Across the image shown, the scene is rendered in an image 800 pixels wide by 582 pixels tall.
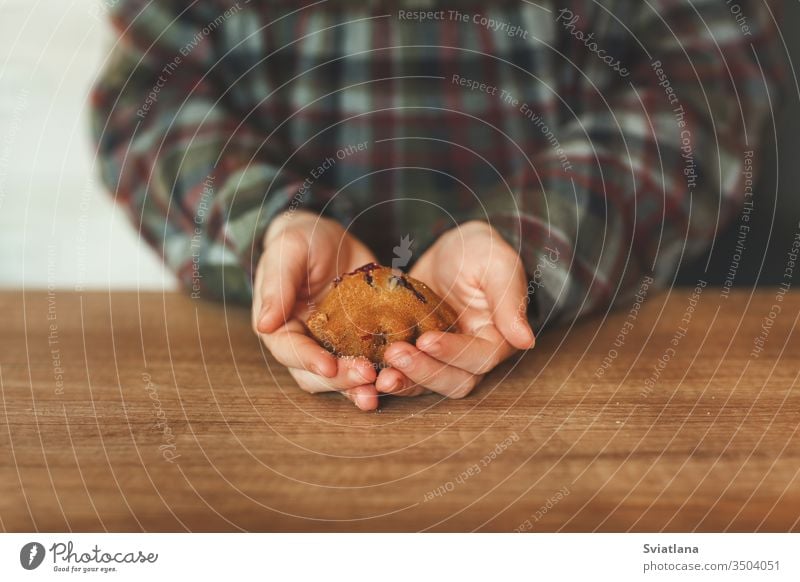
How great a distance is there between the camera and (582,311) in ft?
1.59

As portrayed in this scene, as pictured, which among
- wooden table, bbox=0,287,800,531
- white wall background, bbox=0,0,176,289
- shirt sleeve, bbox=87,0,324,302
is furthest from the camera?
shirt sleeve, bbox=87,0,324,302

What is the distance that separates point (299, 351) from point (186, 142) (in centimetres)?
25

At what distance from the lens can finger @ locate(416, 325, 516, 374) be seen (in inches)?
13.7

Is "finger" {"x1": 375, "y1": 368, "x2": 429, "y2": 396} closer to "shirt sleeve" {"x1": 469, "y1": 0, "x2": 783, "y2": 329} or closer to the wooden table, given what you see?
the wooden table

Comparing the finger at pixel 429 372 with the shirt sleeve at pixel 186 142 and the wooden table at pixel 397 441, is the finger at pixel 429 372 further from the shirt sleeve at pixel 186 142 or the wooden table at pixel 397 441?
the shirt sleeve at pixel 186 142

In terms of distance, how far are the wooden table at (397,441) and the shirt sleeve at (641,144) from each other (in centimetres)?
8

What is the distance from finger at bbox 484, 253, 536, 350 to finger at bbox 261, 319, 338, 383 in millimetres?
96

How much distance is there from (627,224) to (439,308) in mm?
210

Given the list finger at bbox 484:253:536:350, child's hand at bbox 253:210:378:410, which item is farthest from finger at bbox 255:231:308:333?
finger at bbox 484:253:536:350

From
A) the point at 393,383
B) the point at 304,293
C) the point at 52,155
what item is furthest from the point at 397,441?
the point at 52,155

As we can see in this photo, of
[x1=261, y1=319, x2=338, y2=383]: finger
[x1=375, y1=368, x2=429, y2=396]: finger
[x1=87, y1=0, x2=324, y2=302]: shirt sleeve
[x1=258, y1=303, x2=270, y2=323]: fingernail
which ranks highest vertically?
[x1=87, y1=0, x2=324, y2=302]: shirt sleeve

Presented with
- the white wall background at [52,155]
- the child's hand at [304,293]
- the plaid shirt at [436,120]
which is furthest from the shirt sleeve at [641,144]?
the white wall background at [52,155]

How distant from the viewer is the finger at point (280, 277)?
368mm
